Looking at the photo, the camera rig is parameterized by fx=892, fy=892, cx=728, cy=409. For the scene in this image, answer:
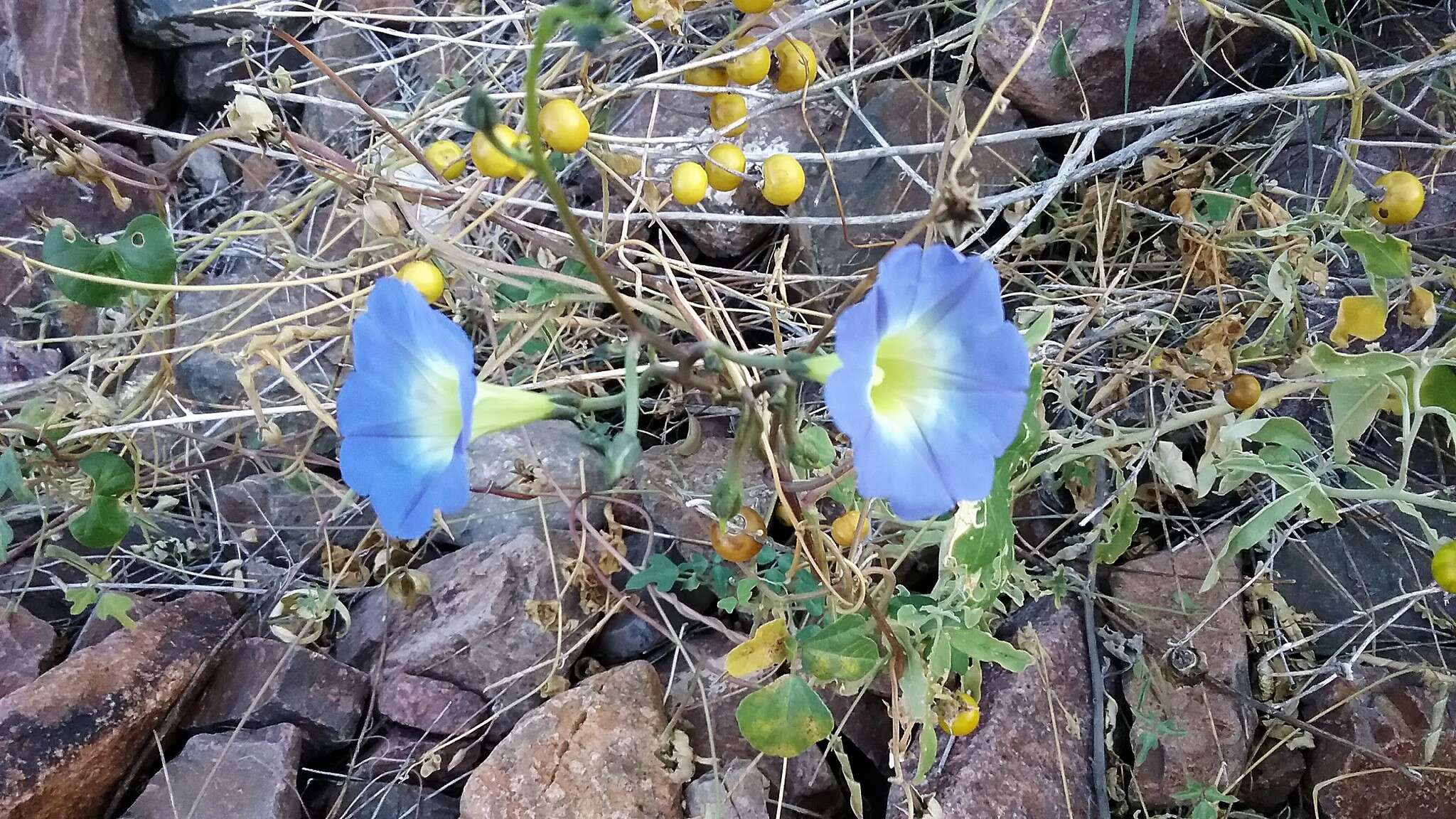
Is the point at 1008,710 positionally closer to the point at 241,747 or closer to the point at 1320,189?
the point at 1320,189

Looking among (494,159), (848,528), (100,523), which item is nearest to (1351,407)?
(848,528)

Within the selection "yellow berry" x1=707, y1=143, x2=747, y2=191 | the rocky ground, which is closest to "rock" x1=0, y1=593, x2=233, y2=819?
the rocky ground

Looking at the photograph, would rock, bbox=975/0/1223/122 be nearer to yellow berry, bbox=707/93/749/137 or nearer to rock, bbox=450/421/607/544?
yellow berry, bbox=707/93/749/137

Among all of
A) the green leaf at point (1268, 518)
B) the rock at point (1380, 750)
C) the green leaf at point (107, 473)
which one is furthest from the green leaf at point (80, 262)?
the rock at point (1380, 750)

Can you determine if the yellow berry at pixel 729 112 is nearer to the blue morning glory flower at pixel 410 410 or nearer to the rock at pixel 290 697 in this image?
the blue morning glory flower at pixel 410 410

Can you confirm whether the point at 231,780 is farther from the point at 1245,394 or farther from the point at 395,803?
the point at 1245,394
